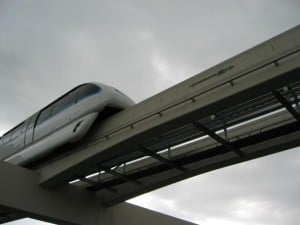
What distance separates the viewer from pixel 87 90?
13.0 m

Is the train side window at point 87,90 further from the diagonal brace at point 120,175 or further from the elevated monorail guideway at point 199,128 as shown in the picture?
the diagonal brace at point 120,175

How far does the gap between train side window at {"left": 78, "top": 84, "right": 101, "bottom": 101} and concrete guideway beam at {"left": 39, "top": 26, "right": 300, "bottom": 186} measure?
3.68 feet

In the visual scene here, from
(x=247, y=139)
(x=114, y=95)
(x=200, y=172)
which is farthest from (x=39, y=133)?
(x=247, y=139)

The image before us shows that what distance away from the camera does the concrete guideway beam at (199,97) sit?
8078 millimetres

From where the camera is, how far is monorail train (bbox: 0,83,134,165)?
40.4 ft

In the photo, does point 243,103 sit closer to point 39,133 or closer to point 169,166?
point 169,166

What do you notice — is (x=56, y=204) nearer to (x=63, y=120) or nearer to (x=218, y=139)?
(x=63, y=120)

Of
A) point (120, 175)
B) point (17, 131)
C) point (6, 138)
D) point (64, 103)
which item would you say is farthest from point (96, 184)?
point (6, 138)

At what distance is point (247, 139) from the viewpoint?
35.4ft

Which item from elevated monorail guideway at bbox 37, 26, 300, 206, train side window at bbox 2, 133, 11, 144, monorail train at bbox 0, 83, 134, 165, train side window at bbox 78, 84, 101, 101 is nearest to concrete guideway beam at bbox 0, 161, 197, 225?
elevated monorail guideway at bbox 37, 26, 300, 206

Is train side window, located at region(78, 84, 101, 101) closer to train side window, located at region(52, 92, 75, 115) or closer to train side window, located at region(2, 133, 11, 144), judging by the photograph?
train side window, located at region(52, 92, 75, 115)

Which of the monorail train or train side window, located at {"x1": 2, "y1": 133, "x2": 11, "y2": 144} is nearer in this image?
the monorail train

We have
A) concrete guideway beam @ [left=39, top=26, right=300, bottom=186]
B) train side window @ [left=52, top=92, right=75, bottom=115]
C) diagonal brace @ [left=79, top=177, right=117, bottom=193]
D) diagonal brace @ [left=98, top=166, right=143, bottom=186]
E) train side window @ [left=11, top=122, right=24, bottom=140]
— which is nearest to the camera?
concrete guideway beam @ [left=39, top=26, right=300, bottom=186]

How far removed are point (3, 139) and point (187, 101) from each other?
10454 millimetres
